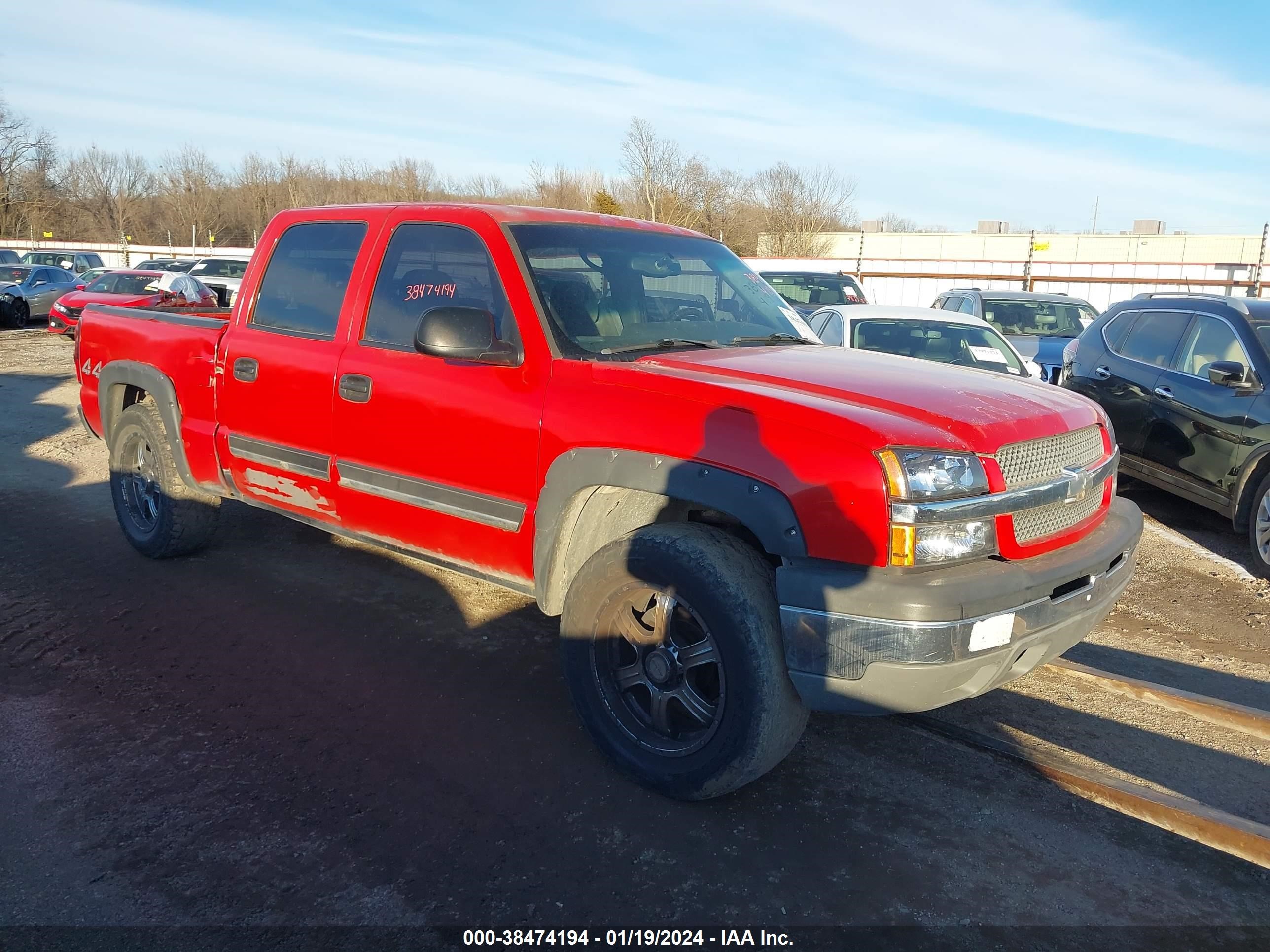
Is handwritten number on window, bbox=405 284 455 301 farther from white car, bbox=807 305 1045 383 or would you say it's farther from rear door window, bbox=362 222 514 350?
white car, bbox=807 305 1045 383

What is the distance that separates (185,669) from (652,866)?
2488mm

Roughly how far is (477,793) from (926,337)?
6.38m

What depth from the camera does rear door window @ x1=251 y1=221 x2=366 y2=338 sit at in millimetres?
4566

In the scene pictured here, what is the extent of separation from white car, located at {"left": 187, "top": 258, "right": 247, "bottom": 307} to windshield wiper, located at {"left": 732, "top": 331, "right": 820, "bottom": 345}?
17598 millimetres

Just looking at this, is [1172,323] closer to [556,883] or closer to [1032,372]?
[1032,372]

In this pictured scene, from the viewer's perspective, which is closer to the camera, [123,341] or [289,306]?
[289,306]

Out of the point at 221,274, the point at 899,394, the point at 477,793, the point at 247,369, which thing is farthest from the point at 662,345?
the point at 221,274

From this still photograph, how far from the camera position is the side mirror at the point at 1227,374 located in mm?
6488

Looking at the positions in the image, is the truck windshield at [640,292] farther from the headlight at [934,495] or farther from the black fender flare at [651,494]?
the headlight at [934,495]

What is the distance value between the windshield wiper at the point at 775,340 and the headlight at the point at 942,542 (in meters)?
1.55

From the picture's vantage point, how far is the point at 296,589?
545 cm

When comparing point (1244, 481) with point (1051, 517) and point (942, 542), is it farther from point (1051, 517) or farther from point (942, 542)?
point (942, 542)

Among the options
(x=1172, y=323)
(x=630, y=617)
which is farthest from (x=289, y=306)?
(x=1172, y=323)

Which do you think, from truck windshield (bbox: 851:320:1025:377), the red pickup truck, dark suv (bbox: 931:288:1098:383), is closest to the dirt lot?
the red pickup truck
